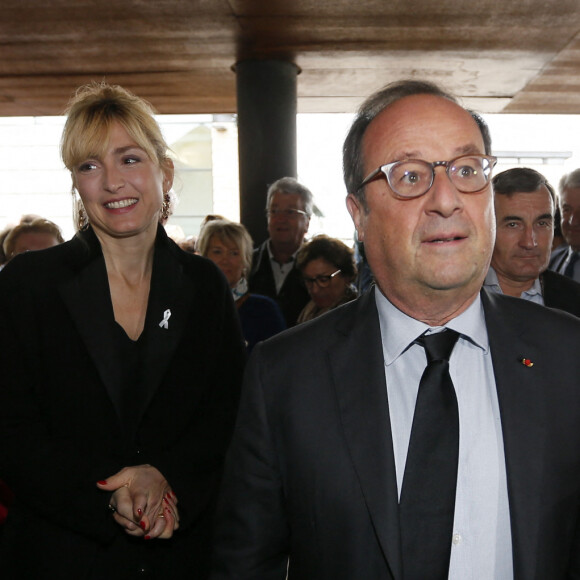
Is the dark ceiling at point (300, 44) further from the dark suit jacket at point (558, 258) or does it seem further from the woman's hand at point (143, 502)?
the woman's hand at point (143, 502)

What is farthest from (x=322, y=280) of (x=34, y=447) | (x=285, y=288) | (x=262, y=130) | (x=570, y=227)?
(x=262, y=130)

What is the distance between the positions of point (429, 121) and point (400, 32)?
474cm

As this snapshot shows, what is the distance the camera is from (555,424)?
121cm

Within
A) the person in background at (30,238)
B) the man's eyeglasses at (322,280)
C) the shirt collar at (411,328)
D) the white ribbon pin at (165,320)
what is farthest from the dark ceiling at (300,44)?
the shirt collar at (411,328)

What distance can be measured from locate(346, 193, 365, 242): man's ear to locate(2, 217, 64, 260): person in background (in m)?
2.68

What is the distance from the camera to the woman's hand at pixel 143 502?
167cm

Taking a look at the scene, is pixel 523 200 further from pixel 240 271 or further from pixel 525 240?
pixel 240 271

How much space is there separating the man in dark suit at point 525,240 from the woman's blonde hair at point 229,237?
1480 millimetres

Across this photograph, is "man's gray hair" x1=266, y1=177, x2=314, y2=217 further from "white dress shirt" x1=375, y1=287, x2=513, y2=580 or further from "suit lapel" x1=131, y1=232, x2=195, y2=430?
"white dress shirt" x1=375, y1=287, x2=513, y2=580

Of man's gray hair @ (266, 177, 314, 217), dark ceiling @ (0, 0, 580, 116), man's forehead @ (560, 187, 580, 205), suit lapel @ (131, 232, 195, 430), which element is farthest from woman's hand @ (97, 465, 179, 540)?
dark ceiling @ (0, 0, 580, 116)

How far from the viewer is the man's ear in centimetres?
145

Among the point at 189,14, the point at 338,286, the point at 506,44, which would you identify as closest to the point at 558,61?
the point at 506,44

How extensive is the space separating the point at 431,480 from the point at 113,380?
38.4 inches

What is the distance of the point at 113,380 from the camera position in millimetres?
1763
